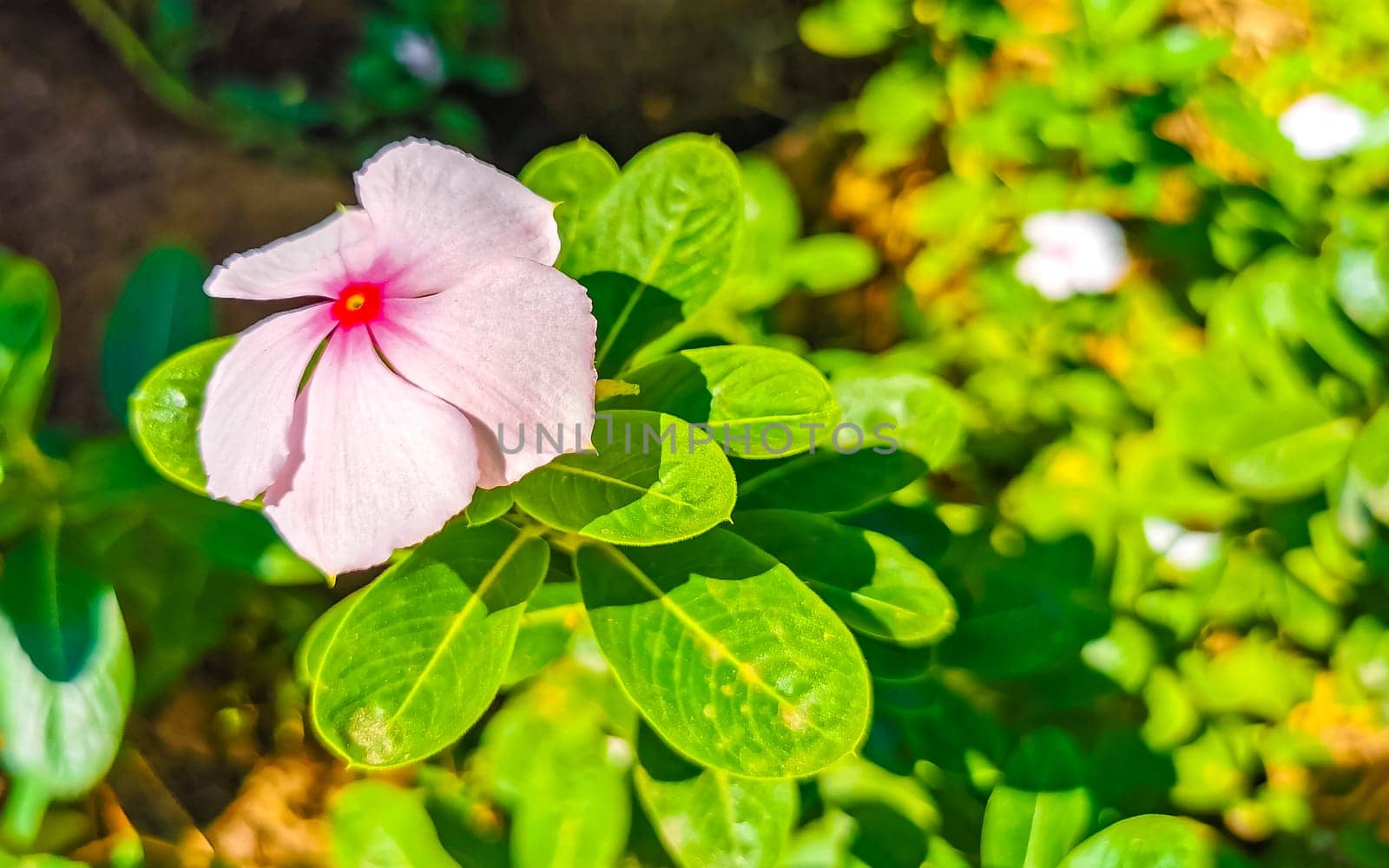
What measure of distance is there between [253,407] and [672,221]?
0.44 metres

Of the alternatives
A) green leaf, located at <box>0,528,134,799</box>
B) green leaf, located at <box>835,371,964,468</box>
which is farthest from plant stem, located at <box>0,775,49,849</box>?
green leaf, located at <box>835,371,964,468</box>

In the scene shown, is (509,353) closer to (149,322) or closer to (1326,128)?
(149,322)

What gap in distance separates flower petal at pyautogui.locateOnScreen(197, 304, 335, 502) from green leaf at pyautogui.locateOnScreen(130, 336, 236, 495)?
0.56 ft

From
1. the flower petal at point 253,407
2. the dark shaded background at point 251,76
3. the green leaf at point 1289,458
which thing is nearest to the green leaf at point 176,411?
the flower petal at point 253,407

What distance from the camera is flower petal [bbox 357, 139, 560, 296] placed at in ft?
1.97

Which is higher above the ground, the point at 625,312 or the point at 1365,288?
the point at 625,312

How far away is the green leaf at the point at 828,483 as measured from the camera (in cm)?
102

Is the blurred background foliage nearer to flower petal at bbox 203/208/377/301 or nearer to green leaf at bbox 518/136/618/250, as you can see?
green leaf at bbox 518/136/618/250

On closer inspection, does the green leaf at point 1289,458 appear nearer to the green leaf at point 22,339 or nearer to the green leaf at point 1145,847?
the green leaf at point 1145,847

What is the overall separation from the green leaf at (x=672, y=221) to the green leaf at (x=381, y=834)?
654mm

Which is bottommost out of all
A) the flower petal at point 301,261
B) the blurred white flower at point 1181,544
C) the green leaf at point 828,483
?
the blurred white flower at point 1181,544

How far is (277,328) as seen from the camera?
631mm

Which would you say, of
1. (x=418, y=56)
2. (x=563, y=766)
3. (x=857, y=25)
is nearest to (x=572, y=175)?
(x=563, y=766)

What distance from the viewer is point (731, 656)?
0.77 meters
